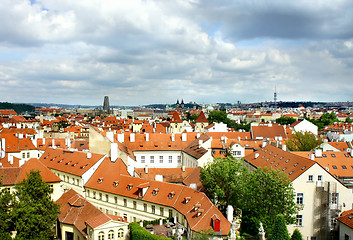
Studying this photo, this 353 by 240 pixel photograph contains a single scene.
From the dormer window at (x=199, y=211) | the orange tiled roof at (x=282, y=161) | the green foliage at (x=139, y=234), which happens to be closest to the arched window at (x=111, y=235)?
the green foliage at (x=139, y=234)

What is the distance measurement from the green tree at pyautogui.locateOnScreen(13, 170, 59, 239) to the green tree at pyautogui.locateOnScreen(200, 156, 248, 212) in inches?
622

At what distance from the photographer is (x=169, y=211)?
120ft

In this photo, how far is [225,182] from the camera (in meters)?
37.4

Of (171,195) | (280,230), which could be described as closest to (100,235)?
(171,195)

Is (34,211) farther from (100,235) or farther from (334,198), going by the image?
(334,198)

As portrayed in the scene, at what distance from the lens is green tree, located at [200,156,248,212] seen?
3672cm

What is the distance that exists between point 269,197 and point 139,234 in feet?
42.2

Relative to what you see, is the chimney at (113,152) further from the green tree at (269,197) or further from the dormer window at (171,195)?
the green tree at (269,197)

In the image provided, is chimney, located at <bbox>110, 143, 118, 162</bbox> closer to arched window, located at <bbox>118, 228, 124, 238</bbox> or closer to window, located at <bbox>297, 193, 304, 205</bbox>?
arched window, located at <bbox>118, 228, 124, 238</bbox>

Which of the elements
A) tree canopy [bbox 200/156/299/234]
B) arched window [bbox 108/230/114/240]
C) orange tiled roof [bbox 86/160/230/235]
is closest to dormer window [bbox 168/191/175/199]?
orange tiled roof [bbox 86/160/230/235]

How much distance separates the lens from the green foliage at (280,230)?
31391mm

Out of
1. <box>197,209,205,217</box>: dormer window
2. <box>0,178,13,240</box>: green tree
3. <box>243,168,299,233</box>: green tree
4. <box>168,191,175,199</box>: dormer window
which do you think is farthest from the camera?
<box>168,191,175,199</box>: dormer window

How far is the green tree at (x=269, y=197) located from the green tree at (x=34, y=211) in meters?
19.1

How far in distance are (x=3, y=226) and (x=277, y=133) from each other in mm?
65520
